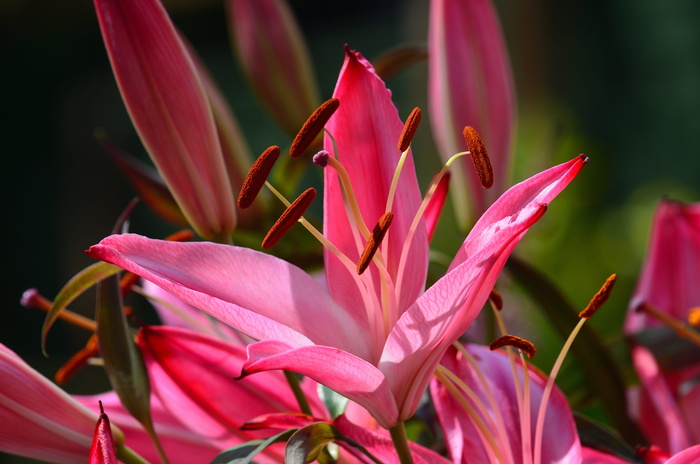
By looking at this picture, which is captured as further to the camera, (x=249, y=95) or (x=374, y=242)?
(x=249, y=95)

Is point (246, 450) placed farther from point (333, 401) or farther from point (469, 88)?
point (469, 88)

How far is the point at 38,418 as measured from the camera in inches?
9.5

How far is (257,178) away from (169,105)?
0.14 feet

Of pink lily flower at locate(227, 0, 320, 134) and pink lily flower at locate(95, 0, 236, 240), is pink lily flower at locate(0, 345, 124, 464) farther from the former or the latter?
pink lily flower at locate(227, 0, 320, 134)

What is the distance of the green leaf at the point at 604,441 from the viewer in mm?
261

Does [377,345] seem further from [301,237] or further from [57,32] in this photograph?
[57,32]

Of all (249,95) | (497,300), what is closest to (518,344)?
(497,300)

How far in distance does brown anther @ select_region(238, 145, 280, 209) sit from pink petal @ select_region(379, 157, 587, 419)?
56 mm

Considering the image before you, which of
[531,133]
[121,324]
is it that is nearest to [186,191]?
[121,324]

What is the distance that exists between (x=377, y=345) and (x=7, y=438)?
0.11 meters

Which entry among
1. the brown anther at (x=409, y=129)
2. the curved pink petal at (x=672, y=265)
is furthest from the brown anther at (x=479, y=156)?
the curved pink petal at (x=672, y=265)

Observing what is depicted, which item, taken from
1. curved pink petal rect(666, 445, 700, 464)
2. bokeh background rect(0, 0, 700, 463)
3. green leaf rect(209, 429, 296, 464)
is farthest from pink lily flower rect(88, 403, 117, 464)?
bokeh background rect(0, 0, 700, 463)

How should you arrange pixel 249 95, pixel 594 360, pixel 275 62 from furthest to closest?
pixel 249 95 < pixel 275 62 < pixel 594 360

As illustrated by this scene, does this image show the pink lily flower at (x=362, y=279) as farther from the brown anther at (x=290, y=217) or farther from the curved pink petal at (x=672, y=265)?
the curved pink petal at (x=672, y=265)
